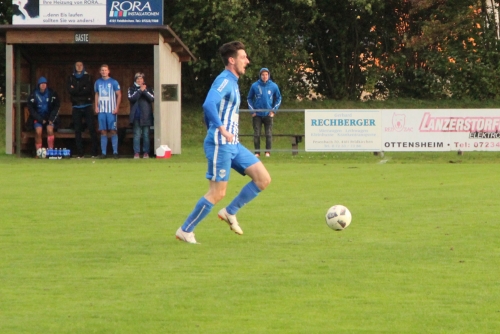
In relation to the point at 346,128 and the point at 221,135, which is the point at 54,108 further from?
the point at 221,135

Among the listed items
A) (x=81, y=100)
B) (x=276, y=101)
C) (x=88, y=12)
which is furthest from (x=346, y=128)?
(x=88, y=12)

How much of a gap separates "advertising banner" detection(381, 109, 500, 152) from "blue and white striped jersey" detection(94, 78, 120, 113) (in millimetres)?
6004

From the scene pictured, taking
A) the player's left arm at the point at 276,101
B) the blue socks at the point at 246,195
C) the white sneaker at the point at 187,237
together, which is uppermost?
the player's left arm at the point at 276,101

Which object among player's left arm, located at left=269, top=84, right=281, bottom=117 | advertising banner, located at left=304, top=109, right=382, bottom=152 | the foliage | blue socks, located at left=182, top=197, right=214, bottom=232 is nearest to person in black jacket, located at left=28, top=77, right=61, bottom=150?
player's left arm, located at left=269, top=84, right=281, bottom=117

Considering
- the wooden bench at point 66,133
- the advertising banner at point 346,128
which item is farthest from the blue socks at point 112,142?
the advertising banner at point 346,128

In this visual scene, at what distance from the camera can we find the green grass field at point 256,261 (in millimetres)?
6254

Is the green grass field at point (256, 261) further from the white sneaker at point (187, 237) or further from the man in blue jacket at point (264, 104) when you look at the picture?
the man in blue jacket at point (264, 104)

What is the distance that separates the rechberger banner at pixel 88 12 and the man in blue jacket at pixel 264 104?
270cm

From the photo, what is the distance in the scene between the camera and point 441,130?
2230 centimetres

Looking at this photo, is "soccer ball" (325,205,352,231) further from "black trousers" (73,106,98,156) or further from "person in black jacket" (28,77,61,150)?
"person in black jacket" (28,77,61,150)

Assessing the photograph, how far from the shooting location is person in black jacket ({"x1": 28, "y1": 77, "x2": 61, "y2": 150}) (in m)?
23.2

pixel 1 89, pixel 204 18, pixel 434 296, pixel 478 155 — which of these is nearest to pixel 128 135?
pixel 478 155

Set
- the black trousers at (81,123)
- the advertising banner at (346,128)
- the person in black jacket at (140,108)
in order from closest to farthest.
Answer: the advertising banner at (346,128), the person in black jacket at (140,108), the black trousers at (81,123)

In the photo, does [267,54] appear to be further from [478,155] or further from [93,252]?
[93,252]
